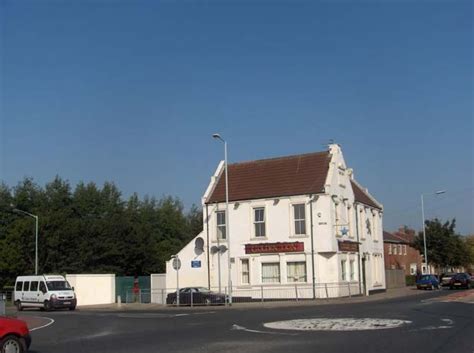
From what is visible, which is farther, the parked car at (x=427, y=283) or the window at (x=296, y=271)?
the parked car at (x=427, y=283)

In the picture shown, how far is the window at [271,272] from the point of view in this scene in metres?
43.8

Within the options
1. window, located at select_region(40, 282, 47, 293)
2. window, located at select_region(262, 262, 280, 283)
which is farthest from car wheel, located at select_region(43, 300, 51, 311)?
window, located at select_region(262, 262, 280, 283)

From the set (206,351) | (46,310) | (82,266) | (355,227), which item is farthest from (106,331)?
(82,266)

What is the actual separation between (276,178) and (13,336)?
108 feet

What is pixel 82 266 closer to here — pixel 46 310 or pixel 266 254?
pixel 46 310

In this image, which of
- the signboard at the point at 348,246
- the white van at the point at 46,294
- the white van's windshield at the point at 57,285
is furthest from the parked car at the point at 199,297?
the signboard at the point at 348,246

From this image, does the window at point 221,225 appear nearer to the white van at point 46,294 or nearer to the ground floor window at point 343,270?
the ground floor window at point 343,270

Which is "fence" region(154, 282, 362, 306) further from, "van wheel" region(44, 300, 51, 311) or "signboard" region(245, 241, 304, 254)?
"van wheel" region(44, 300, 51, 311)

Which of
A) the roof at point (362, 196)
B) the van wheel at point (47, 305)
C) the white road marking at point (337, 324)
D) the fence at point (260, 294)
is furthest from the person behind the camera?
the roof at point (362, 196)

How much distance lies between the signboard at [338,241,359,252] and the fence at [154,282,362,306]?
241 centimetres

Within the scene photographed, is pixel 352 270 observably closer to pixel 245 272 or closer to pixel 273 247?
pixel 273 247

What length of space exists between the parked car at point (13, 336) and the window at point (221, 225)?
3223 cm

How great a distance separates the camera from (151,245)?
6962cm

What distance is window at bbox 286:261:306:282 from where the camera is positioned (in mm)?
42906
